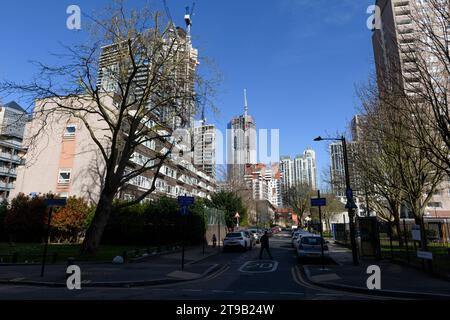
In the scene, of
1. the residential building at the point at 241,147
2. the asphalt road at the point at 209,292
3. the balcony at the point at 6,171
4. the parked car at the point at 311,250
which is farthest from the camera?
Result: the residential building at the point at 241,147

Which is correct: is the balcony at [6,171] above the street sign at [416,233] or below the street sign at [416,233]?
above

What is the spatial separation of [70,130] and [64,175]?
5.41 metres

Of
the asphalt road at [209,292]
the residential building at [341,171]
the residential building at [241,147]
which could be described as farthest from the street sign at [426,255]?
the residential building at [241,147]

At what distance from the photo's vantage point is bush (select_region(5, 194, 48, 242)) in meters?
30.5

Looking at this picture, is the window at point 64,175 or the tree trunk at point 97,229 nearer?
the tree trunk at point 97,229

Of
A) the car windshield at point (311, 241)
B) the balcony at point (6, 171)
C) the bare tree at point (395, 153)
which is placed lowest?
the car windshield at point (311, 241)

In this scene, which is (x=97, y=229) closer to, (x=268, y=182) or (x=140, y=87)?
(x=140, y=87)

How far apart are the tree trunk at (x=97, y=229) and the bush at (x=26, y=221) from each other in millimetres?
14416

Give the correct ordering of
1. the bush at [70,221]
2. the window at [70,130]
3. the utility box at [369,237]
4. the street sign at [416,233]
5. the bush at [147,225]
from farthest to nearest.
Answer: the window at [70,130] → the bush at [70,221] → the bush at [147,225] → the utility box at [369,237] → the street sign at [416,233]

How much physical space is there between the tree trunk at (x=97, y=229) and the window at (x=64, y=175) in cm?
1974

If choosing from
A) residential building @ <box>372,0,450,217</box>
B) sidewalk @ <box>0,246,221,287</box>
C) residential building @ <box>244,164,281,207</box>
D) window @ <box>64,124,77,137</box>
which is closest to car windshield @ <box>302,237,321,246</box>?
sidewalk @ <box>0,246,221,287</box>

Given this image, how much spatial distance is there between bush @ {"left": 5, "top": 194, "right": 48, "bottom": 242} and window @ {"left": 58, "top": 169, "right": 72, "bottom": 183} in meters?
5.63

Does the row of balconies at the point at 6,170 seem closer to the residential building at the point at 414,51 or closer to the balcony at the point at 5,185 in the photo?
the balcony at the point at 5,185

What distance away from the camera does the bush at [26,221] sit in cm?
3051
